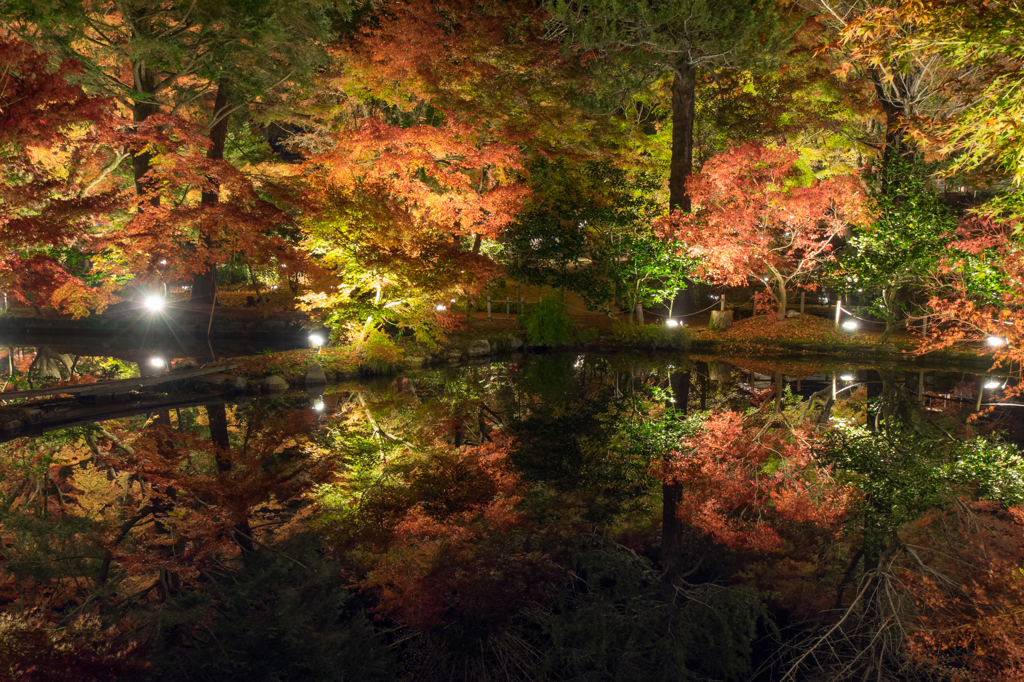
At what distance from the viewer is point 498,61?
1429 centimetres

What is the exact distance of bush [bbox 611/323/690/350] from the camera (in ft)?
48.5

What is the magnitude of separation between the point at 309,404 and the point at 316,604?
5849 mm

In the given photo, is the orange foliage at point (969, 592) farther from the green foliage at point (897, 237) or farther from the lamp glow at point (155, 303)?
the lamp glow at point (155, 303)

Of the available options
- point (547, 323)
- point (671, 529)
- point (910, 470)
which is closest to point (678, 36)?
point (547, 323)

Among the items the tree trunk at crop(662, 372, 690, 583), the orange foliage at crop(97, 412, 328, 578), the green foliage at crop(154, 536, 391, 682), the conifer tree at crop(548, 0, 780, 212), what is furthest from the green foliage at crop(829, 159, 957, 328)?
the green foliage at crop(154, 536, 391, 682)

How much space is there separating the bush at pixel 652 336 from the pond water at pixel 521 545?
21.9ft

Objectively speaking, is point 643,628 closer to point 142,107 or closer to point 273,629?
point 273,629

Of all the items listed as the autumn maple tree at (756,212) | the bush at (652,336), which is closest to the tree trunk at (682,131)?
the autumn maple tree at (756,212)

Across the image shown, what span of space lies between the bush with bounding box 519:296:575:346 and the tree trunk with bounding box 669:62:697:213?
3727mm

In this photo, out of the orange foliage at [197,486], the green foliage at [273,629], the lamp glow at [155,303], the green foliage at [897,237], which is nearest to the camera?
the green foliage at [273,629]

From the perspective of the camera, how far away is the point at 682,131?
14.3 meters

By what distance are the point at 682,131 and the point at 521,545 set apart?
1254 cm

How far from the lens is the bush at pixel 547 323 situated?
14773 mm

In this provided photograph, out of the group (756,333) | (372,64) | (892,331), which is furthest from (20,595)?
(892,331)
